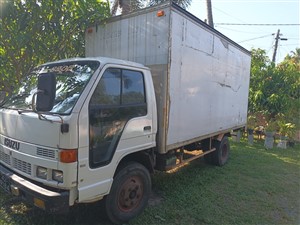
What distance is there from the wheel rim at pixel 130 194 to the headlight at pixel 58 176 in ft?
3.02

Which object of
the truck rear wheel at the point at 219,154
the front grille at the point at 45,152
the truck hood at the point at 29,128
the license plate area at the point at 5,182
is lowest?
the truck rear wheel at the point at 219,154

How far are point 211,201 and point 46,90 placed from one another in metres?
3.40

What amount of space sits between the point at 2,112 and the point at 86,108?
4.74ft

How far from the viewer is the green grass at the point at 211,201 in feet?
12.2

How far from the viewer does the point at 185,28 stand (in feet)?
14.5

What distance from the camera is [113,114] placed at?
333 cm

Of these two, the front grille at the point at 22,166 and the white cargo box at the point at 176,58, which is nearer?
the front grille at the point at 22,166

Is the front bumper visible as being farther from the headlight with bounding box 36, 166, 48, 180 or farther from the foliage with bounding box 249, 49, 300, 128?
the foliage with bounding box 249, 49, 300, 128

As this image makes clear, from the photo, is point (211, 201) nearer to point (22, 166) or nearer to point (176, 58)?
point (176, 58)

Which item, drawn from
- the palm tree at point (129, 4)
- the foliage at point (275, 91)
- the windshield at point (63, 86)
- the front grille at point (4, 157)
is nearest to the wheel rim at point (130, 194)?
the windshield at point (63, 86)

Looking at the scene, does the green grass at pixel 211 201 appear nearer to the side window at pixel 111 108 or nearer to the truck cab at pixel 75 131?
the truck cab at pixel 75 131

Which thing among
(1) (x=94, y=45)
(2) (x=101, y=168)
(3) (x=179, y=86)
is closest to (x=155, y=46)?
(3) (x=179, y=86)

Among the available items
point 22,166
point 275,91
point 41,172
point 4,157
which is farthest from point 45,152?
point 275,91

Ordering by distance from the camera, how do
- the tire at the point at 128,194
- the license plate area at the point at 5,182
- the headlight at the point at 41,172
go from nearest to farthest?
the headlight at the point at 41,172, the license plate area at the point at 5,182, the tire at the point at 128,194
